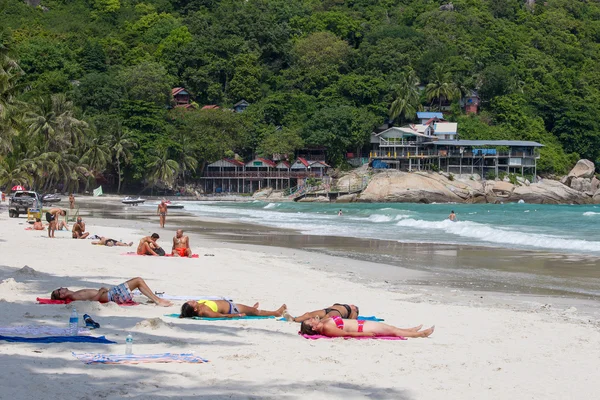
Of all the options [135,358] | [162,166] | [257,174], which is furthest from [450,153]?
[135,358]

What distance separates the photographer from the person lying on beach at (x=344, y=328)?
30.8 ft

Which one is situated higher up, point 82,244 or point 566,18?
point 566,18

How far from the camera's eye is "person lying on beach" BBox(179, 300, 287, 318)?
1030 cm

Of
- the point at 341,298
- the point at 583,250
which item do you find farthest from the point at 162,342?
the point at 583,250

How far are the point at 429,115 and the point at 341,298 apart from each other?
262ft

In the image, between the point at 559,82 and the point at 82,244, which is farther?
the point at 559,82

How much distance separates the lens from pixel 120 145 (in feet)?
256

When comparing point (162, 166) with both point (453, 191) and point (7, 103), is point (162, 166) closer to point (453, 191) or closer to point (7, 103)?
point (453, 191)

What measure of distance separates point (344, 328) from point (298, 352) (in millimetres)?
1126

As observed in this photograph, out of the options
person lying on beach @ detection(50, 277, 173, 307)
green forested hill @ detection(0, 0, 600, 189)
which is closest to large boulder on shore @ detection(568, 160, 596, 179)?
green forested hill @ detection(0, 0, 600, 189)

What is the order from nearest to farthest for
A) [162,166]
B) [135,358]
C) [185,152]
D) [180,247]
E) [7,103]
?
[135,358] → [180,247] → [7,103] → [162,166] → [185,152]

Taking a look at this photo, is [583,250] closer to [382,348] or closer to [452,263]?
[452,263]

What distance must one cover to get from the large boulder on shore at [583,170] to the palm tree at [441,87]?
1613 cm

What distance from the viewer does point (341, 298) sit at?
13.3 metres
